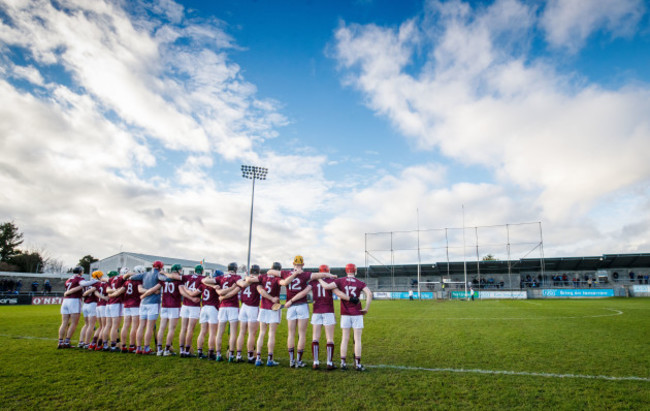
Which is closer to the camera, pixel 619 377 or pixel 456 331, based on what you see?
pixel 619 377

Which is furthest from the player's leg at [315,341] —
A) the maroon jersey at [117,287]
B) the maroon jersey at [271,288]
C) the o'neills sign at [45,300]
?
the o'neills sign at [45,300]

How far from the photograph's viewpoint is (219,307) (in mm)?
8102

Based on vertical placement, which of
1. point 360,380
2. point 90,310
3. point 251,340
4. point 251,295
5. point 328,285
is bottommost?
point 360,380

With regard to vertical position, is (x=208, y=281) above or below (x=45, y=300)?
above

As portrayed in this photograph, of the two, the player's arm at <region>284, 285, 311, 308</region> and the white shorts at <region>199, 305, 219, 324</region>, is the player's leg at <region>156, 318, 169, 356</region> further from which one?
the player's arm at <region>284, 285, 311, 308</region>

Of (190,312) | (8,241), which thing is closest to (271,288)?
(190,312)

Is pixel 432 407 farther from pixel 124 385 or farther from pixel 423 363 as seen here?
pixel 124 385

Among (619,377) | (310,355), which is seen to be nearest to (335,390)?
(310,355)

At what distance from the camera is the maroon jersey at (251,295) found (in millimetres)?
7668

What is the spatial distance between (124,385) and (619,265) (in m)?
56.2

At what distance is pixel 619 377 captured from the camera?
628 cm

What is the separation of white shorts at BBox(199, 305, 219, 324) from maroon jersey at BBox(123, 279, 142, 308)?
2024mm

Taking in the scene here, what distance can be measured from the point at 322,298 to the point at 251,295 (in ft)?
5.20

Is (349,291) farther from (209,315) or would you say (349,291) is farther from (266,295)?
(209,315)
